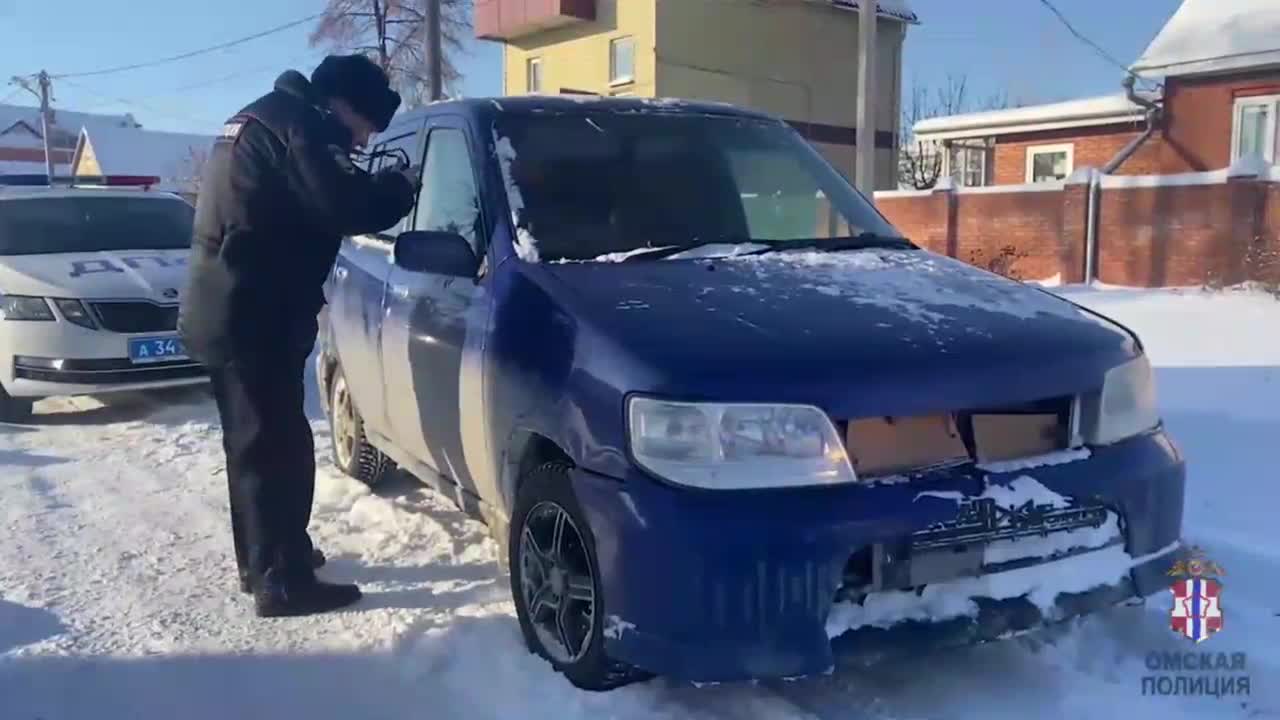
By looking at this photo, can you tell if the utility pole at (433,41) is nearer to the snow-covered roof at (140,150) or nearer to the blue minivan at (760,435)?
the blue minivan at (760,435)

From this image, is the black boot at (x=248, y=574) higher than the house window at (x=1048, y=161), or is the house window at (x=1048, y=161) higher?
the house window at (x=1048, y=161)

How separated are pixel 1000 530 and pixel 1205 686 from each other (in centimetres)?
98

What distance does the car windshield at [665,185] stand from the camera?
140 inches

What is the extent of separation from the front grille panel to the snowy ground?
1.40m

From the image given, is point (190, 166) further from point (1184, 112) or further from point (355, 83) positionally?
point (355, 83)

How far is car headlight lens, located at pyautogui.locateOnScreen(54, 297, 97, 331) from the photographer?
6.88m

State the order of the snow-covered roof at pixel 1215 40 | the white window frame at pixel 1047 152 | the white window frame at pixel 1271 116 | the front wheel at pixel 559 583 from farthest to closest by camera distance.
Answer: the white window frame at pixel 1047 152
the white window frame at pixel 1271 116
the snow-covered roof at pixel 1215 40
the front wheel at pixel 559 583

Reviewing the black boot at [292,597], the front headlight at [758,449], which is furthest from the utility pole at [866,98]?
the front headlight at [758,449]

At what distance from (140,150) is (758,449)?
67793 millimetres

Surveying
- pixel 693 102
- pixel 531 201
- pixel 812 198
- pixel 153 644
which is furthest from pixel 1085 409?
pixel 153 644

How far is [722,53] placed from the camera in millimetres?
Answer: 24906

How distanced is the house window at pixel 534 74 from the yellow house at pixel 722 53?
0.09 feet

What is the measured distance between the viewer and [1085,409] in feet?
9.29

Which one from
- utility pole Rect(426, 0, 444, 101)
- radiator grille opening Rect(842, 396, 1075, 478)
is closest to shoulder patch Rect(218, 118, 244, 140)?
radiator grille opening Rect(842, 396, 1075, 478)
